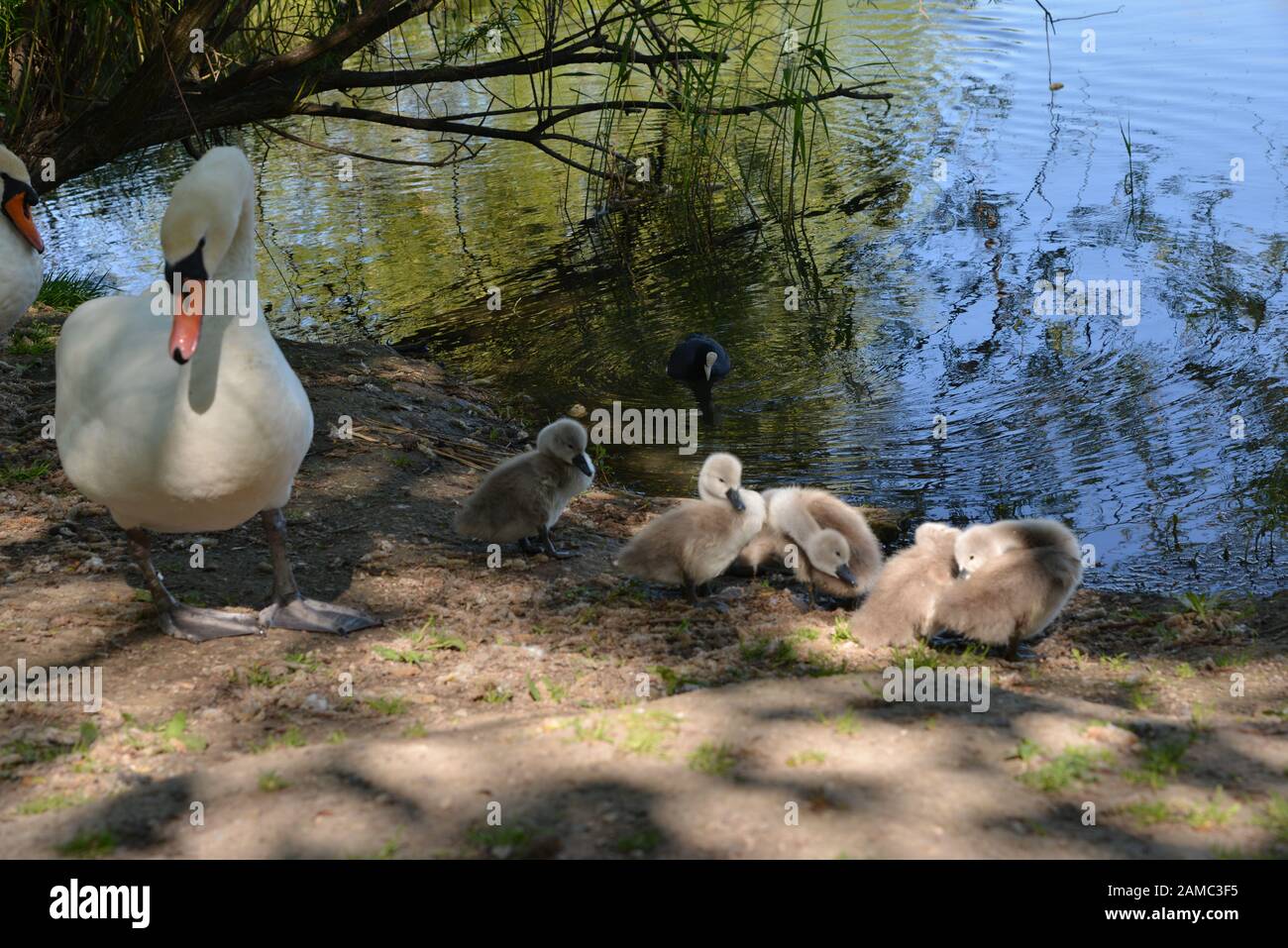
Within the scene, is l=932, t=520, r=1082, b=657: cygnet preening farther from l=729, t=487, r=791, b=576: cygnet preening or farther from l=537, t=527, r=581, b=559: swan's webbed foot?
l=537, t=527, r=581, b=559: swan's webbed foot

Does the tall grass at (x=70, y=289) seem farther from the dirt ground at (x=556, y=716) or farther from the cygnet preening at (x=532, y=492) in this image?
the cygnet preening at (x=532, y=492)

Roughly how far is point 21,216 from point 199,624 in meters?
3.74

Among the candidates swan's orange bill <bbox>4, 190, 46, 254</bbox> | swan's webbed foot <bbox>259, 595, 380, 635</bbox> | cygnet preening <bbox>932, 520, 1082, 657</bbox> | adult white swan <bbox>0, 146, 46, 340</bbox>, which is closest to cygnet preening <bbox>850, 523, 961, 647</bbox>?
cygnet preening <bbox>932, 520, 1082, 657</bbox>

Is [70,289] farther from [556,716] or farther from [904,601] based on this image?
[556,716]

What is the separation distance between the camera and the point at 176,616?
514 centimetres

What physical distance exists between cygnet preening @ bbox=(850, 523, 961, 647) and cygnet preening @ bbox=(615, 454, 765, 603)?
2.52ft

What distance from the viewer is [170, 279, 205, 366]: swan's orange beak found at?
14.1 feet

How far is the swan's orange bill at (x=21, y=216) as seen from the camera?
24.4 feet

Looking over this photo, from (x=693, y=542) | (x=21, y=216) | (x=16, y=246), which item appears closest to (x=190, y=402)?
(x=693, y=542)

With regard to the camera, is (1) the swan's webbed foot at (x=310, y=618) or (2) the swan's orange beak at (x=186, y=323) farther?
(1) the swan's webbed foot at (x=310, y=618)

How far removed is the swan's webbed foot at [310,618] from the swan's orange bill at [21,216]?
3658 millimetres

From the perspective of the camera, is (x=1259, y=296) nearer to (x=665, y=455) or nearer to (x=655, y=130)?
(x=665, y=455)

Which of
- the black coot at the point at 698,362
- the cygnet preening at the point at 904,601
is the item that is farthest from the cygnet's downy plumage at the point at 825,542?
the black coot at the point at 698,362
